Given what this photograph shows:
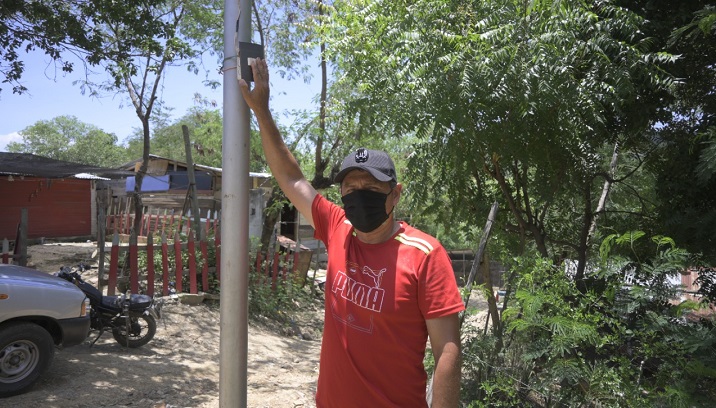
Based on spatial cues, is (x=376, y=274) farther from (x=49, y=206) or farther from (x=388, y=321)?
(x=49, y=206)

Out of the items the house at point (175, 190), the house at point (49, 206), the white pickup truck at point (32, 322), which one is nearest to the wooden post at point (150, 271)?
the white pickup truck at point (32, 322)

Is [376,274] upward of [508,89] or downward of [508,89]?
downward

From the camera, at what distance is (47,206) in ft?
76.2

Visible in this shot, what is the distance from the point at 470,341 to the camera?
4.55 metres

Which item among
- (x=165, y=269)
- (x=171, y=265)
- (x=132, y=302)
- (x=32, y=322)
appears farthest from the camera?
(x=171, y=265)

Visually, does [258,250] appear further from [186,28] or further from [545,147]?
[545,147]

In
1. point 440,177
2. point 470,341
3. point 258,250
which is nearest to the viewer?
point 470,341

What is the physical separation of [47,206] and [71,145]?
25487 millimetres

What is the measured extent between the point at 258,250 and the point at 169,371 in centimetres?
592

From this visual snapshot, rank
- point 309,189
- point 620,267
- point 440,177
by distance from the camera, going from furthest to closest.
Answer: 1. point 440,177
2. point 620,267
3. point 309,189

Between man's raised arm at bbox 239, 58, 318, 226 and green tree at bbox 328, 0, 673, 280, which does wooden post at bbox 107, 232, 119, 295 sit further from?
man's raised arm at bbox 239, 58, 318, 226

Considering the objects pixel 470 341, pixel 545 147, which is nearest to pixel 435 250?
pixel 470 341

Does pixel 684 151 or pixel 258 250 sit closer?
pixel 684 151

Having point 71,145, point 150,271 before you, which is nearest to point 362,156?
point 150,271
